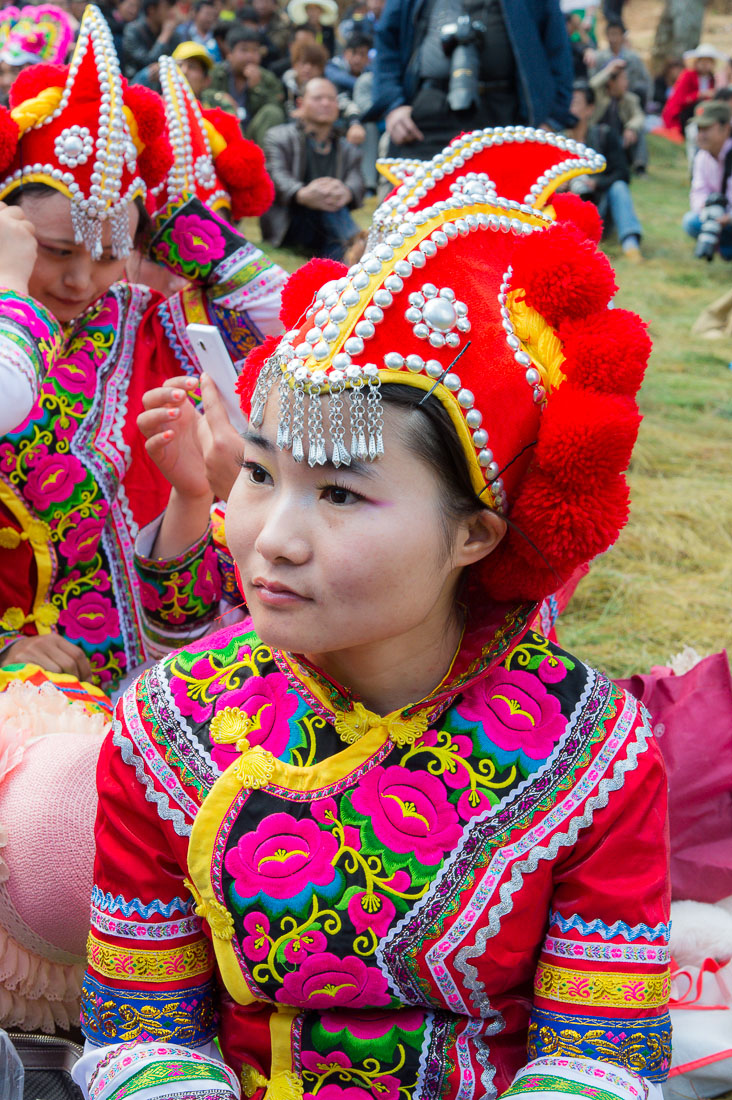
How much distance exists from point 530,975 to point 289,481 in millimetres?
689

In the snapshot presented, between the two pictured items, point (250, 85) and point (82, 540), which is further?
point (250, 85)

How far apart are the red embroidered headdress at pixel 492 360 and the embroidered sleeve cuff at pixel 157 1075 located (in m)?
0.69

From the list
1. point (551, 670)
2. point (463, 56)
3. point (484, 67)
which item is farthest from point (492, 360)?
point (484, 67)

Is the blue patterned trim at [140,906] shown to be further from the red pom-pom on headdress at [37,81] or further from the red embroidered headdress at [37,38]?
the red embroidered headdress at [37,38]

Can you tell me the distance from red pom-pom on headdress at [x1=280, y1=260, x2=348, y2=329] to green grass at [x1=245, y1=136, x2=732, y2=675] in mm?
413

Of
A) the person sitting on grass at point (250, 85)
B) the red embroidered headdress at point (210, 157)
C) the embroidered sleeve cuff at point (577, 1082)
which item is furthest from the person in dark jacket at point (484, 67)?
the person sitting on grass at point (250, 85)

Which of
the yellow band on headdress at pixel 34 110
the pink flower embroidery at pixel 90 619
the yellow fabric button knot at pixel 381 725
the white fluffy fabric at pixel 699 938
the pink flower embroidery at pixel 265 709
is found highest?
the yellow band on headdress at pixel 34 110

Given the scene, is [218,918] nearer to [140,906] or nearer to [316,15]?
[140,906]

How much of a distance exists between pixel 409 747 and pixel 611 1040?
0.41 meters

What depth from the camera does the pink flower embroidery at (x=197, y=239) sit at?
2.90 meters

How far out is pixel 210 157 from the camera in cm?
340

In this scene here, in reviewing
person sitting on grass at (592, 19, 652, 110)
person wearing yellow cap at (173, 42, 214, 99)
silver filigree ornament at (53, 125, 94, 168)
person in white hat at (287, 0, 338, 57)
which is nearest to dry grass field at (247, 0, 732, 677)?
person wearing yellow cap at (173, 42, 214, 99)

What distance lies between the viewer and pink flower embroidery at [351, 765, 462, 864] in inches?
51.7

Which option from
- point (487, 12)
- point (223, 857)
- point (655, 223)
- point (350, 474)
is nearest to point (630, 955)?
point (223, 857)
